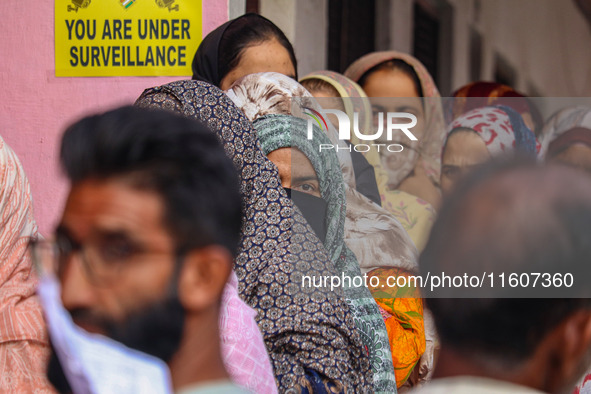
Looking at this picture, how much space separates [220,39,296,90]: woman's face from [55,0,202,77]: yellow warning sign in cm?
53

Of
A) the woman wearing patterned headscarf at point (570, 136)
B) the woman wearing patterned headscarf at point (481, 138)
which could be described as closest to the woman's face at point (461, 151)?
the woman wearing patterned headscarf at point (481, 138)

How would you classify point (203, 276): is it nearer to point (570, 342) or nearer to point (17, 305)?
point (570, 342)

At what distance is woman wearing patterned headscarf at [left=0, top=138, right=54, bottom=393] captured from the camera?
1.86 metres

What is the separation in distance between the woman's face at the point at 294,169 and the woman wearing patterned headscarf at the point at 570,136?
99 cm

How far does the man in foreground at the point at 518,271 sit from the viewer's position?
3.26 ft

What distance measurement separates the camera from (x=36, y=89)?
10.9 feet

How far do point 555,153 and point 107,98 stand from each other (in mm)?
1826

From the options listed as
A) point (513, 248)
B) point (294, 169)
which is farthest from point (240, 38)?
point (513, 248)

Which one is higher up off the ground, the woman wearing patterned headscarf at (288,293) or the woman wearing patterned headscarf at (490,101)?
the woman wearing patterned headscarf at (490,101)

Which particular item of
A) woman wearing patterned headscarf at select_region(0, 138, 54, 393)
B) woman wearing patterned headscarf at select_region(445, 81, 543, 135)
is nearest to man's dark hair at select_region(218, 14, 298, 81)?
woman wearing patterned headscarf at select_region(0, 138, 54, 393)

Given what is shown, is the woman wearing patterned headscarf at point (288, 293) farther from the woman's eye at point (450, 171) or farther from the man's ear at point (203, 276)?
the woman's eye at point (450, 171)

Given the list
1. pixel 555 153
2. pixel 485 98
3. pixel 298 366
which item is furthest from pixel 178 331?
pixel 485 98

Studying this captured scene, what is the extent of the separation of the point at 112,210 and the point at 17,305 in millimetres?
988

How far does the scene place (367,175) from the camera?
2.96 metres
